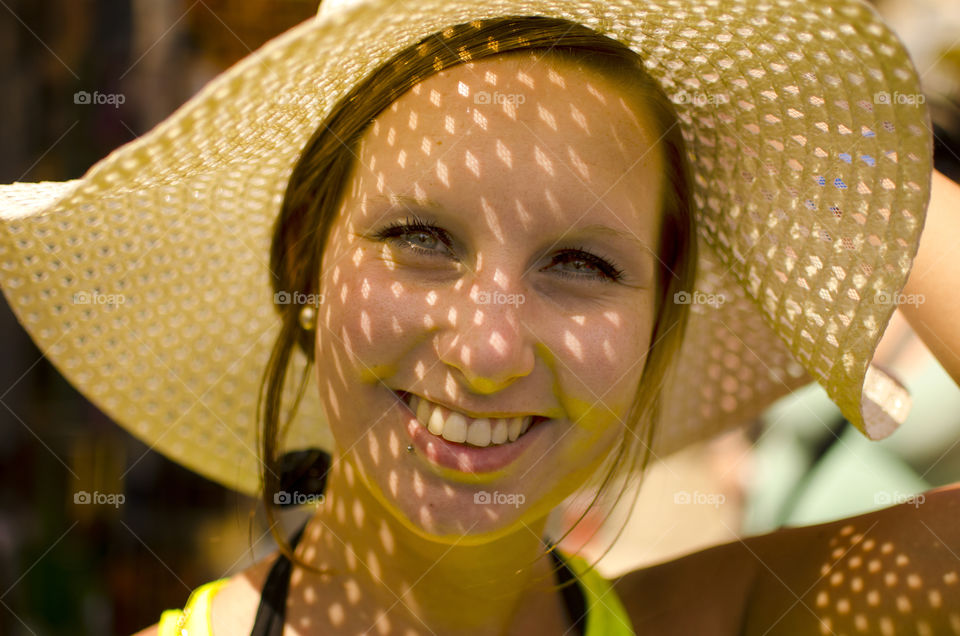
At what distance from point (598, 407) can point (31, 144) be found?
2.41 meters

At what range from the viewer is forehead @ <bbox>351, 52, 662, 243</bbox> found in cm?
89

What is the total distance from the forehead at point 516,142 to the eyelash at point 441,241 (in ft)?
0.13

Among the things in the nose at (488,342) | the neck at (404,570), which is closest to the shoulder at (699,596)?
the neck at (404,570)

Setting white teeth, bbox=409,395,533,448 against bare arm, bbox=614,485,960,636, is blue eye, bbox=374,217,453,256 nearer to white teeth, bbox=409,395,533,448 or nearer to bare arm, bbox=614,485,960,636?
white teeth, bbox=409,395,533,448

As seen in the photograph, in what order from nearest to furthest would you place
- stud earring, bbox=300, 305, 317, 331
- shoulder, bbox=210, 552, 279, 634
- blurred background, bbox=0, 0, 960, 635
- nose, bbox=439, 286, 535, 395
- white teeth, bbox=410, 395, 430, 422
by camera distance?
nose, bbox=439, 286, 535, 395 < white teeth, bbox=410, 395, 430, 422 < shoulder, bbox=210, 552, 279, 634 < stud earring, bbox=300, 305, 317, 331 < blurred background, bbox=0, 0, 960, 635

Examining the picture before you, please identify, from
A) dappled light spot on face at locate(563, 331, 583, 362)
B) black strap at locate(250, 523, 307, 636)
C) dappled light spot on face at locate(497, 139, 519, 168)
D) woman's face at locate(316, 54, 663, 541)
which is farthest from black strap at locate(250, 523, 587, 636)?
dappled light spot on face at locate(497, 139, 519, 168)

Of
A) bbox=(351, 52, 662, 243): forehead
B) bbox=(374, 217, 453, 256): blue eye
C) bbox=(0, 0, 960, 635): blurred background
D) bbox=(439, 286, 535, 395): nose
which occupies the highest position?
bbox=(351, 52, 662, 243): forehead

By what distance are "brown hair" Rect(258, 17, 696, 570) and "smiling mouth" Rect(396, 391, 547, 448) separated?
1.00 feet

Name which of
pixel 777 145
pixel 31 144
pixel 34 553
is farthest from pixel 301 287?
pixel 31 144

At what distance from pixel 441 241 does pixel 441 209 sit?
0.06 m

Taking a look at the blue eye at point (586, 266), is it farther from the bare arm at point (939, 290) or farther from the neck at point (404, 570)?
the bare arm at point (939, 290)

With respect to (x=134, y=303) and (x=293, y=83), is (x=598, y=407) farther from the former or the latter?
(x=134, y=303)

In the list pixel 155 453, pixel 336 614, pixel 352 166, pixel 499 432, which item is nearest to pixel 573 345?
pixel 499 432

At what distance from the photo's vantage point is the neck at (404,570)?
43.0 inches
